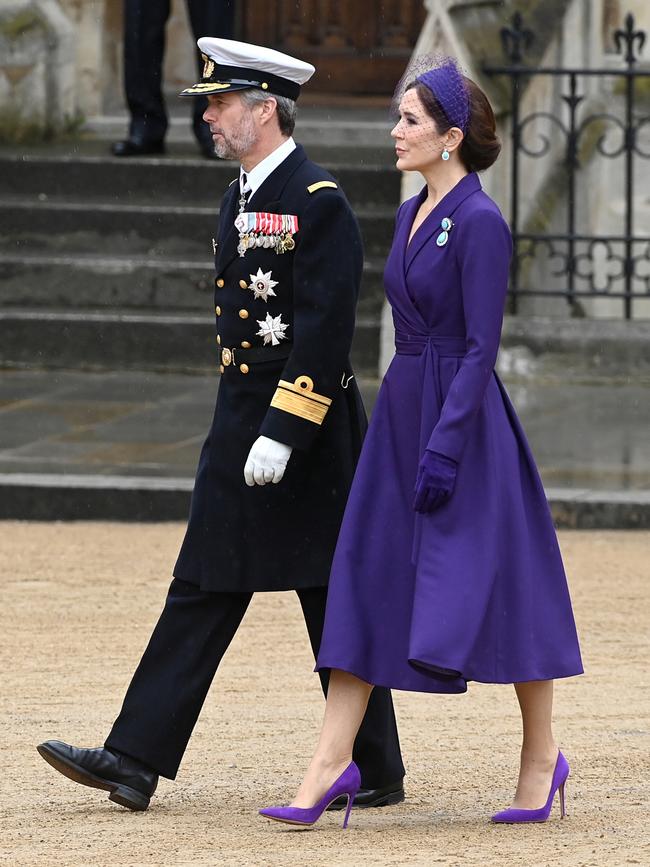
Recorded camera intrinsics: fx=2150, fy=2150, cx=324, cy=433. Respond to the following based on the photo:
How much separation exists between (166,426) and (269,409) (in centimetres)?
499

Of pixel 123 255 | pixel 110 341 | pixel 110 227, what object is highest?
pixel 110 227

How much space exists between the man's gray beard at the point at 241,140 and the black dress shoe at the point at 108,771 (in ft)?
4.55

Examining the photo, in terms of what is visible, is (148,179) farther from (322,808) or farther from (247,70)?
(322,808)

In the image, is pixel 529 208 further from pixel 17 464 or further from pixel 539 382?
pixel 17 464

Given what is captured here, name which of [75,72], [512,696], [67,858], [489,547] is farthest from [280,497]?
[75,72]

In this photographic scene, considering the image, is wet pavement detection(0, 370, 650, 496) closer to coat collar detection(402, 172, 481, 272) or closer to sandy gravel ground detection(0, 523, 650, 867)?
sandy gravel ground detection(0, 523, 650, 867)

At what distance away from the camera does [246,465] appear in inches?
187

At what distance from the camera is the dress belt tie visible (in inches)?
180

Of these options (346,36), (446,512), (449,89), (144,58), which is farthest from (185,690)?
(346,36)

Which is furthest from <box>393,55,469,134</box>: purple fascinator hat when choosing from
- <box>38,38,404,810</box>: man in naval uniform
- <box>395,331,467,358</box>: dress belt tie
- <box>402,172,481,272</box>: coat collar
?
<box>395,331,467,358</box>: dress belt tie

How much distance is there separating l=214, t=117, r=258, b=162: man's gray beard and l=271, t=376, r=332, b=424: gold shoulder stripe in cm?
55

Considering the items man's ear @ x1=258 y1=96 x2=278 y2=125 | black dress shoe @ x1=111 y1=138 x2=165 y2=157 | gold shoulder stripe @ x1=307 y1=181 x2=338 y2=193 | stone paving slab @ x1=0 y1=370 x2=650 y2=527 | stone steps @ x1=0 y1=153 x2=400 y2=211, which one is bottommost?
stone paving slab @ x1=0 y1=370 x2=650 y2=527

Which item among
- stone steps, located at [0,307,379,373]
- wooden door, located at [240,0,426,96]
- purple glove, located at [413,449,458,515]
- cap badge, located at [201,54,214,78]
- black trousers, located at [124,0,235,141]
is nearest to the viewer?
purple glove, located at [413,449,458,515]

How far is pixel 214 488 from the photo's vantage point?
4.91 metres
